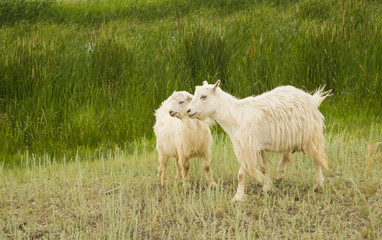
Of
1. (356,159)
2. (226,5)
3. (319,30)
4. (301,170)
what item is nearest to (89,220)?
(301,170)

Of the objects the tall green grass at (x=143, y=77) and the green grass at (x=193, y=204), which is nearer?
the green grass at (x=193, y=204)

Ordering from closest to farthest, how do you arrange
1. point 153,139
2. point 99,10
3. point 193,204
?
point 193,204, point 153,139, point 99,10

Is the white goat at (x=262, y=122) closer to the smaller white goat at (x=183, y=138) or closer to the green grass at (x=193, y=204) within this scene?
the green grass at (x=193, y=204)

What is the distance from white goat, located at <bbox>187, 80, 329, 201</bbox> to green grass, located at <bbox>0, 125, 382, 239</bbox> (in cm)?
28

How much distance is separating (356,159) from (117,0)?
755 inches

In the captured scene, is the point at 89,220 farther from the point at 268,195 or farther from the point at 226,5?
the point at 226,5

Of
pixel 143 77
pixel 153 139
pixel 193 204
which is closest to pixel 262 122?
pixel 193 204

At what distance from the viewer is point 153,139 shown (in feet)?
23.9

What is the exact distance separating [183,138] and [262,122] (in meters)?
0.87

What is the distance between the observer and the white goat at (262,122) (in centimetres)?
421

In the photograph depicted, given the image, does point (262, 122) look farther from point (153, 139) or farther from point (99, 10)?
point (99, 10)

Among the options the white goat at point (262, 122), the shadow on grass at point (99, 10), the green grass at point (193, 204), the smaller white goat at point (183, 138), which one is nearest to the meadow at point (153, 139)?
the green grass at point (193, 204)

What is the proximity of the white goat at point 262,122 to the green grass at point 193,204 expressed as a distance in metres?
0.28

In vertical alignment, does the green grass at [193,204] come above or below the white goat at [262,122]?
below
